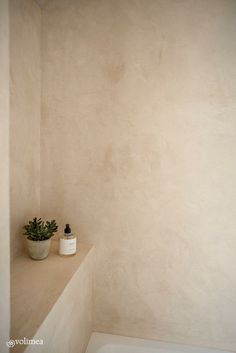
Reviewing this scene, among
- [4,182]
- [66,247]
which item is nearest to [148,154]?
[66,247]

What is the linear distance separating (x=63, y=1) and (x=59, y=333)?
1475 mm

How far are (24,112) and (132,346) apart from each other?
1.26m

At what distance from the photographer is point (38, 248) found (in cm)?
111

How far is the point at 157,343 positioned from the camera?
4.27ft

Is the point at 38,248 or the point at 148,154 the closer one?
Result: the point at 38,248

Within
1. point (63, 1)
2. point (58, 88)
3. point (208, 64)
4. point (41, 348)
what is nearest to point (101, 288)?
point (41, 348)

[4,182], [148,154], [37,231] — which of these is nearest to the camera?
[4,182]

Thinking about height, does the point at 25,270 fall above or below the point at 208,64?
below

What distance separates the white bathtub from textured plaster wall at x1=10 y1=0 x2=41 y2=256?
2.06ft

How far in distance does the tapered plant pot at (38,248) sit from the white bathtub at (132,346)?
0.54 m

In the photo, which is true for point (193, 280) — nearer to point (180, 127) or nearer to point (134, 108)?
point (180, 127)

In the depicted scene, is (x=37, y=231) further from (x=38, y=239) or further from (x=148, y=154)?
(x=148, y=154)

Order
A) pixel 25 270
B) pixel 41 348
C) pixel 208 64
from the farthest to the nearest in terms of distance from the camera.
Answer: pixel 208 64
pixel 25 270
pixel 41 348

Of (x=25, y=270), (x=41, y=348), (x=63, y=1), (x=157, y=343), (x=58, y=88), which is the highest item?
(x=63, y=1)
